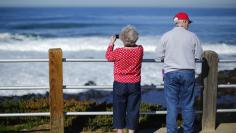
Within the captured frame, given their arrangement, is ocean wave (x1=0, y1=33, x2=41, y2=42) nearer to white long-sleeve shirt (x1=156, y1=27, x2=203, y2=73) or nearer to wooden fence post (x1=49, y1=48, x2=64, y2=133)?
wooden fence post (x1=49, y1=48, x2=64, y2=133)

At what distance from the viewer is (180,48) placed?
14.7ft

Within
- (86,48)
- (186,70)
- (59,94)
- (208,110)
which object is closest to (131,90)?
(186,70)

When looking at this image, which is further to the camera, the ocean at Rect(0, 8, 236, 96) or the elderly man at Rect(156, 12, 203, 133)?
the ocean at Rect(0, 8, 236, 96)

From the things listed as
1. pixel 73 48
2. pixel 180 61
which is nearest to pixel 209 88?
pixel 180 61

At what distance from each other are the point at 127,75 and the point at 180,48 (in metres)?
0.67

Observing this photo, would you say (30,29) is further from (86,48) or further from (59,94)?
(59,94)

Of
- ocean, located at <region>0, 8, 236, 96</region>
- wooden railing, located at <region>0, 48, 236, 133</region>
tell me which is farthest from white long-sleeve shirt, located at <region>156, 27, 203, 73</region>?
ocean, located at <region>0, 8, 236, 96</region>

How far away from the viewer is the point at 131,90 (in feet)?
14.9

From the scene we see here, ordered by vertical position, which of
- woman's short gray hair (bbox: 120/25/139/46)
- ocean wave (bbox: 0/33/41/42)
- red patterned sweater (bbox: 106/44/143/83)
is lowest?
red patterned sweater (bbox: 106/44/143/83)

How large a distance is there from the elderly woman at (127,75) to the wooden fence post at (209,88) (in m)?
1.17

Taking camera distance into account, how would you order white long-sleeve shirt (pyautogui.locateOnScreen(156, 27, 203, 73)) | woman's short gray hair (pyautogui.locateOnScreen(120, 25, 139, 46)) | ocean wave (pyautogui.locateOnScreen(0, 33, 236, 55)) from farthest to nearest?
1. ocean wave (pyautogui.locateOnScreen(0, 33, 236, 55))
2. white long-sleeve shirt (pyautogui.locateOnScreen(156, 27, 203, 73))
3. woman's short gray hair (pyautogui.locateOnScreen(120, 25, 139, 46))

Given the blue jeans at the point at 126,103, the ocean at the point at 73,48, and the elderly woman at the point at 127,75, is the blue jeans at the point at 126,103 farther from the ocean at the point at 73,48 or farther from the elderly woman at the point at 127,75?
the ocean at the point at 73,48

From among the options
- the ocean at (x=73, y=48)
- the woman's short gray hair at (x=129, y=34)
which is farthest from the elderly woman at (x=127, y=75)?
the ocean at (x=73, y=48)

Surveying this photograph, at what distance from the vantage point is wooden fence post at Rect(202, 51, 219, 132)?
17.3 ft
